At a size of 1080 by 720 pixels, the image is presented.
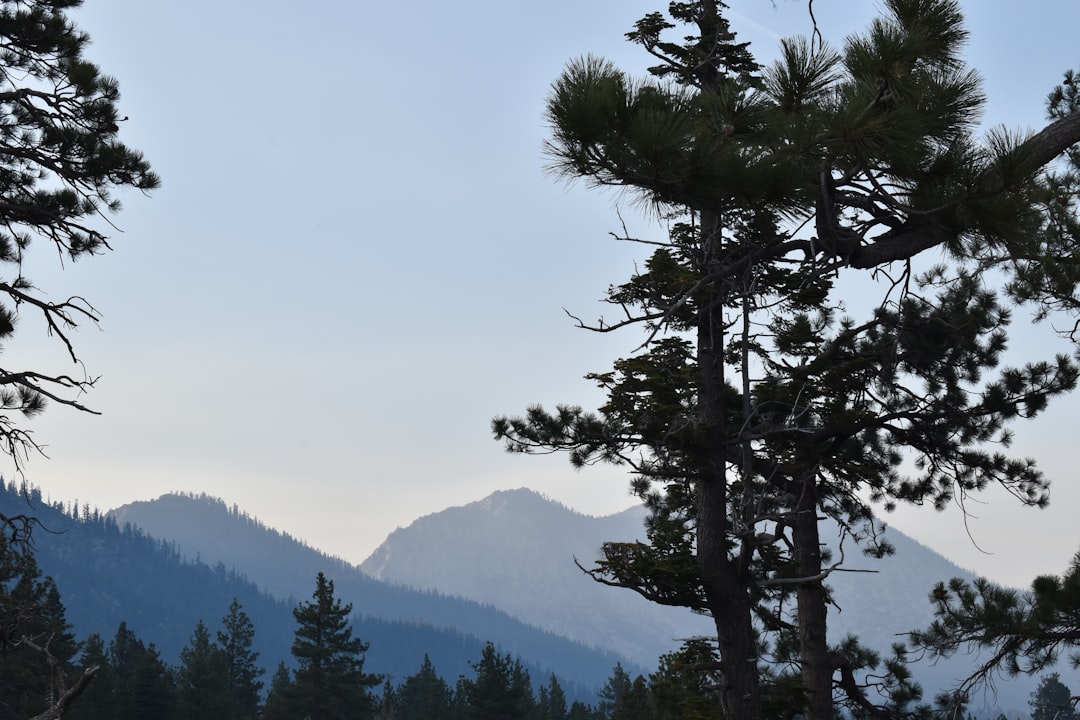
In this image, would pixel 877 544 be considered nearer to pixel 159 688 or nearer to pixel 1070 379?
pixel 1070 379

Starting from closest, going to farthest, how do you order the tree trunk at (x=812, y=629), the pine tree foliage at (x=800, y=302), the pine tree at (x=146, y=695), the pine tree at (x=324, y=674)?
the pine tree foliage at (x=800, y=302) < the tree trunk at (x=812, y=629) < the pine tree at (x=146, y=695) < the pine tree at (x=324, y=674)

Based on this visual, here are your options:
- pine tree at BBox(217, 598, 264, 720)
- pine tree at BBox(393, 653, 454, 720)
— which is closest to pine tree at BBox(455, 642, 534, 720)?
pine tree at BBox(393, 653, 454, 720)

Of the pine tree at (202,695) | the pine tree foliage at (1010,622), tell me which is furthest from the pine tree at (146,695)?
the pine tree foliage at (1010,622)

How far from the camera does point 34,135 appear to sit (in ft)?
33.8

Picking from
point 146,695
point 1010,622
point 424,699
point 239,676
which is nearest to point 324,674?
point 146,695

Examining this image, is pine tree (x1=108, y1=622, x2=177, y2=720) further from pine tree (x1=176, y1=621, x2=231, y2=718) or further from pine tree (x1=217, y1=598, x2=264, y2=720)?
pine tree (x1=217, y1=598, x2=264, y2=720)

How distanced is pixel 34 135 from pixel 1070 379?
13201 millimetres

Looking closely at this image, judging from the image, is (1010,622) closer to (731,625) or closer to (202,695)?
(731,625)

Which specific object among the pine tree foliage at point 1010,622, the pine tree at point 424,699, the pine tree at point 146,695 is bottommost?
the pine tree at point 146,695

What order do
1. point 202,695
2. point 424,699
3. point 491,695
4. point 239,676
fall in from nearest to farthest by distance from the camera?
point 202,695
point 491,695
point 424,699
point 239,676

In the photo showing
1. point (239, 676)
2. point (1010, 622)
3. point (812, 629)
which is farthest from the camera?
point (239, 676)

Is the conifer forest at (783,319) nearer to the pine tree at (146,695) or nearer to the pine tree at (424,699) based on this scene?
the pine tree at (146,695)

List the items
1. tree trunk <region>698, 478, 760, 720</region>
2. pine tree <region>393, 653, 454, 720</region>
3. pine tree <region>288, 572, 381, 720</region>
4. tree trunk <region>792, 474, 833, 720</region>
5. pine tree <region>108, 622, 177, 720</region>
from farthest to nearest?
Answer: pine tree <region>393, 653, 454, 720</region>
pine tree <region>288, 572, 381, 720</region>
pine tree <region>108, 622, 177, 720</region>
tree trunk <region>792, 474, 833, 720</region>
tree trunk <region>698, 478, 760, 720</region>

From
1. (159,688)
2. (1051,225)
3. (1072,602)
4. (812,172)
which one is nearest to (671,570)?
(1072,602)
